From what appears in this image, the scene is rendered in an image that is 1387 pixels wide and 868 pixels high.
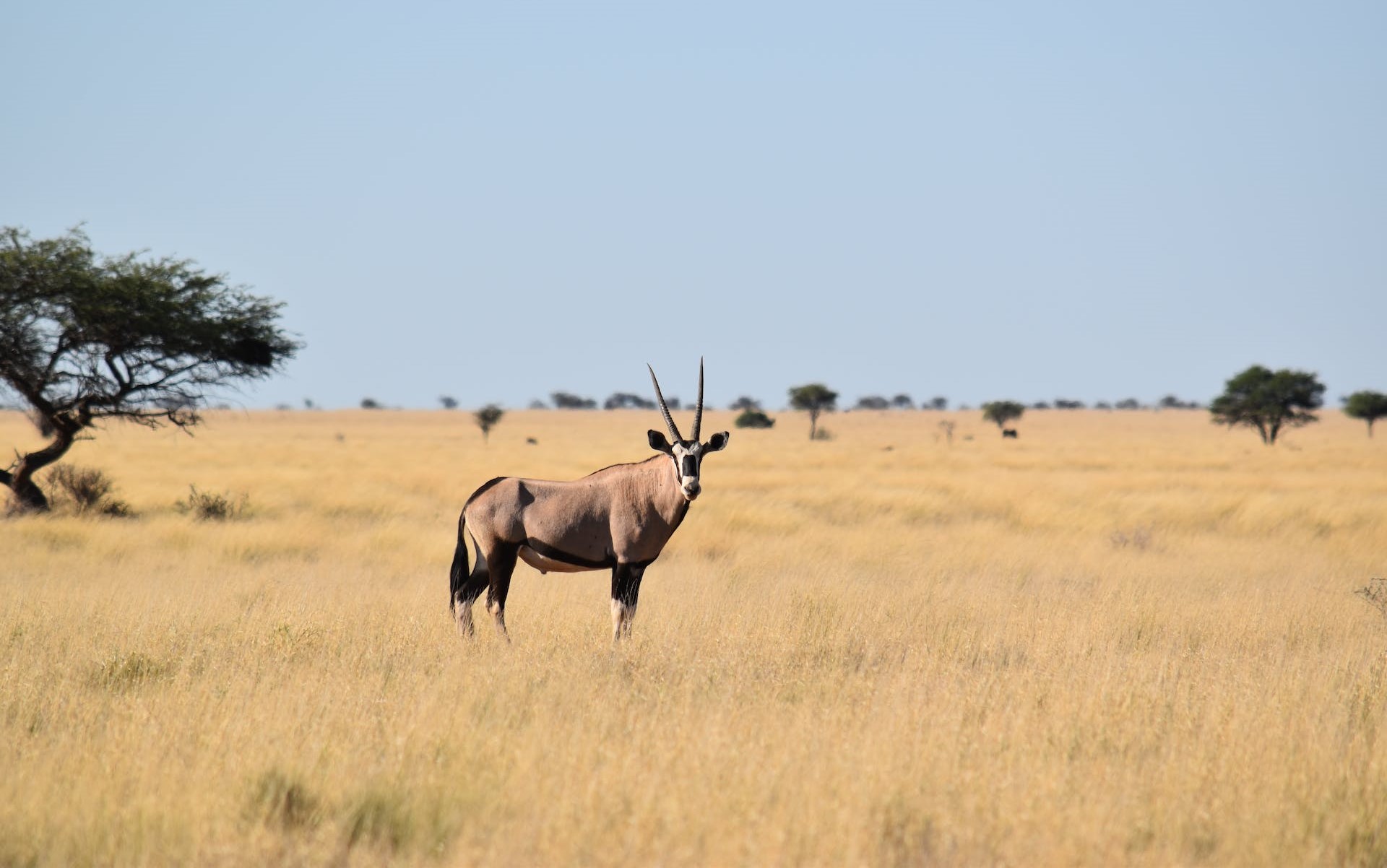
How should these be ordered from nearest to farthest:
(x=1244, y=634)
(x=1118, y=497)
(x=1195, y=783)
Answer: (x=1195, y=783)
(x=1244, y=634)
(x=1118, y=497)

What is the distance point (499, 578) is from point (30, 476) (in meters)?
13.4

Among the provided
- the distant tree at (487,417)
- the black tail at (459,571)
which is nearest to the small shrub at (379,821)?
the black tail at (459,571)

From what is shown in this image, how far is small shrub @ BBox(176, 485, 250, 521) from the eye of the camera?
18.1 meters

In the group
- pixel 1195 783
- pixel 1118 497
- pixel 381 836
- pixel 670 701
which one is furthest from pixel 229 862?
pixel 1118 497

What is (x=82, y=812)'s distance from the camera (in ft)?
14.6

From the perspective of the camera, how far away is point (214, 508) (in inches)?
722

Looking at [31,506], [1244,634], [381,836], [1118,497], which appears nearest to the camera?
[381,836]

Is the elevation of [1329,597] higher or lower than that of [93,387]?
lower

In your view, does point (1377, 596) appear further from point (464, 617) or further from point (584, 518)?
point (464, 617)

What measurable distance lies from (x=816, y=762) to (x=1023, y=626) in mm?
4528

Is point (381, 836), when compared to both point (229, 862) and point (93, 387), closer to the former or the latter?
point (229, 862)

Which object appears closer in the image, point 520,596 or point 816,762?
point 816,762

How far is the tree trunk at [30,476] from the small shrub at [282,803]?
50.2 ft

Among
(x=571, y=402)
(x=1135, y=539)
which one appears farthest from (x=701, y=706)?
(x=571, y=402)
